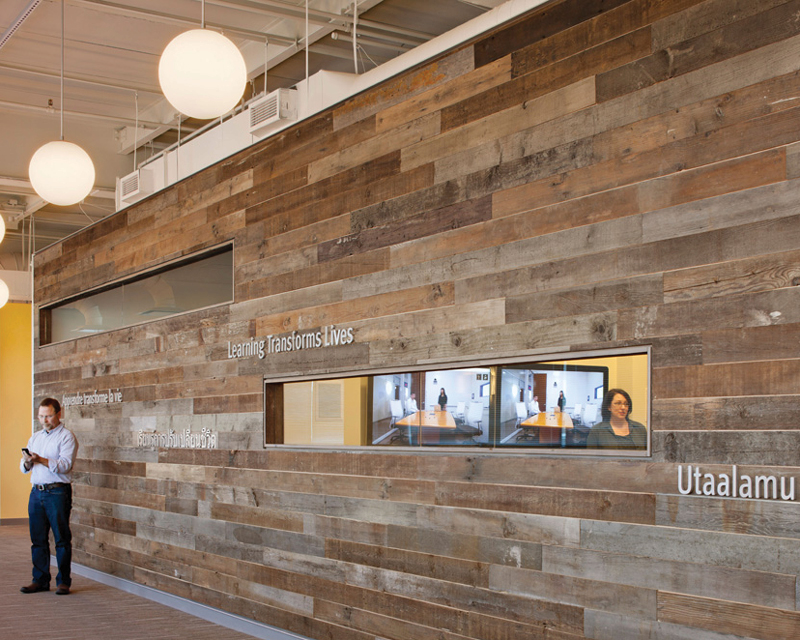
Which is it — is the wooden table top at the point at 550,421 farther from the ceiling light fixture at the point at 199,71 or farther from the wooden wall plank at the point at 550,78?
the ceiling light fixture at the point at 199,71

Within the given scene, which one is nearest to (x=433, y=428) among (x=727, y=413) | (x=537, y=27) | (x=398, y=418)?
(x=398, y=418)

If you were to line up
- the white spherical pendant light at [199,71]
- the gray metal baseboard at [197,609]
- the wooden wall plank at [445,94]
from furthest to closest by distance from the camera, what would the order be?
1. the gray metal baseboard at [197,609]
2. the wooden wall plank at [445,94]
3. the white spherical pendant light at [199,71]

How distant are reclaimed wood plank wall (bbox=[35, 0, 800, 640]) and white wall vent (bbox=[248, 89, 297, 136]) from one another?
185 mm

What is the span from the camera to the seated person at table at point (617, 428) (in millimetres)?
3596

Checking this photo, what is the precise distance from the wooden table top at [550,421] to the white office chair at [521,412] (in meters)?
0.02

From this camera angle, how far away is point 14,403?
1338 centimetres

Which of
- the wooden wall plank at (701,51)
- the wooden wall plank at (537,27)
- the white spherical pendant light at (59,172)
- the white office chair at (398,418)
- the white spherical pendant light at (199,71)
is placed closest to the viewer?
the wooden wall plank at (701,51)

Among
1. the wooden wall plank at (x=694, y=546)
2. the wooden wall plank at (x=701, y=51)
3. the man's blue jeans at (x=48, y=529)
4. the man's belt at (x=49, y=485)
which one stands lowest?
the man's blue jeans at (x=48, y=529)

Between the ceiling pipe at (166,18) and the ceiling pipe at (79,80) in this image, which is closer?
the ceiling pipe at (166,18)

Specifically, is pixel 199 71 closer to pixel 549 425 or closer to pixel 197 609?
pixel 549 425

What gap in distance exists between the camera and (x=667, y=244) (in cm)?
346

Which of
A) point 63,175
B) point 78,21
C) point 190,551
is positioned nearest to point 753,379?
point 63,175

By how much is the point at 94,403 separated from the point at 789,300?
671 centimetres

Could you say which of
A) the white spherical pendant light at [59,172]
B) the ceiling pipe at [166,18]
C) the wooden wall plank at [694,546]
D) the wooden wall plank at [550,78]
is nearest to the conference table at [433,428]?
the wooden wall plank at [694,546]
